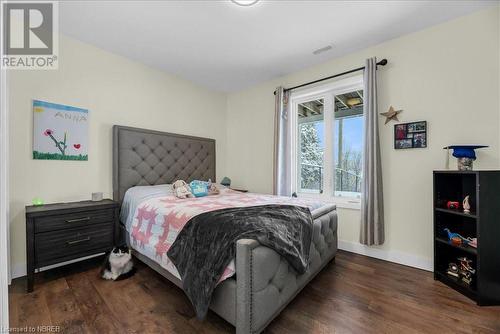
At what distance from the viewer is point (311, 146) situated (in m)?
3.40

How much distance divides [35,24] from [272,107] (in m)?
2.95

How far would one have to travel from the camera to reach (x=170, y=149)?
3.31m

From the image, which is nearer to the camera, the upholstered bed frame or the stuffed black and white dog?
the upholstered bed frame

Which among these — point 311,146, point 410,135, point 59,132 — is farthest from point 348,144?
point 59,132

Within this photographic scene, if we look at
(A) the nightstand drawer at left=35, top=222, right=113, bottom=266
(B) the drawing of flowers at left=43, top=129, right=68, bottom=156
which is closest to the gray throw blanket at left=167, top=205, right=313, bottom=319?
(A) the nightstand drawer at left=35, top=222, right=113, bottom=266

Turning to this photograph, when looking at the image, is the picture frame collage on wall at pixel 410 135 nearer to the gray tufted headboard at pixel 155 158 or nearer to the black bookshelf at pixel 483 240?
the black bookshelf at pixel 483 240

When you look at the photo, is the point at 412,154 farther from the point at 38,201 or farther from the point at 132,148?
the point at 38,201

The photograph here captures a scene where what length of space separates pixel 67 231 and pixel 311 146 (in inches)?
123

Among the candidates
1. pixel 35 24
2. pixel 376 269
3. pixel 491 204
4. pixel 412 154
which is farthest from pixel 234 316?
pixel 35 24

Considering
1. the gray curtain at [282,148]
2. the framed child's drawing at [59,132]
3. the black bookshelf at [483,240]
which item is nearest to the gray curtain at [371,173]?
the black bookshelf at [483,240]

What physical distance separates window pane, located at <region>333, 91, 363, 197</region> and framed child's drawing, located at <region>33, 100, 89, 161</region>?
3188mm

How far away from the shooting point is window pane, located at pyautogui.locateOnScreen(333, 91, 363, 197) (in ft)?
9.70

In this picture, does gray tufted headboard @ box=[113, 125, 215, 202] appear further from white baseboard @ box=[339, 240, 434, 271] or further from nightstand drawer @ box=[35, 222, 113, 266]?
white baseboard @ box=[339, 240, 434, 271]

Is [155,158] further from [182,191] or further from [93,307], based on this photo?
[93,307]
